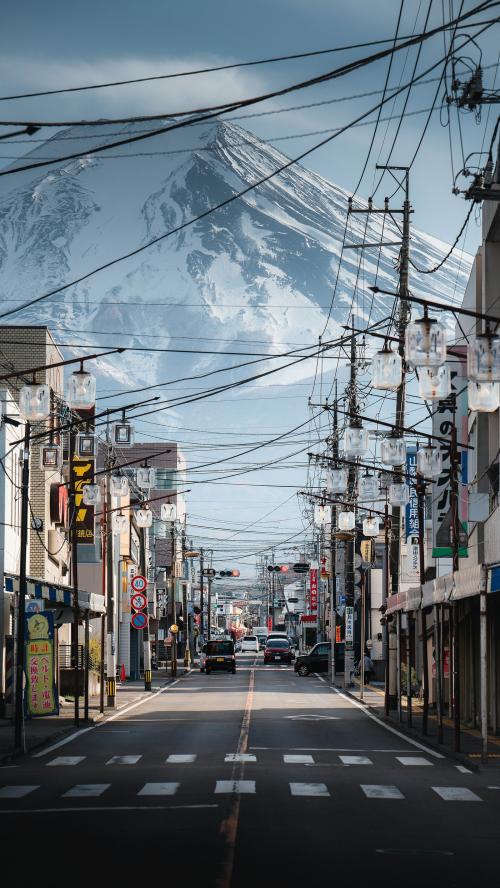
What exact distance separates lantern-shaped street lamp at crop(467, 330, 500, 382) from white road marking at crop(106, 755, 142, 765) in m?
10.9

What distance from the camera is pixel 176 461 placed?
608ft

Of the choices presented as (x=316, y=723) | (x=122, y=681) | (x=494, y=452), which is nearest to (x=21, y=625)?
(x=316, y=723)

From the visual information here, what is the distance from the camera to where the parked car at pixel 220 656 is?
85875 millimetres

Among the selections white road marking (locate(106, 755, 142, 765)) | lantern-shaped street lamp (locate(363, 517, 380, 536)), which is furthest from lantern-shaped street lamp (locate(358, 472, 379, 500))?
white road marking (locate(106, 755, 142, 765))

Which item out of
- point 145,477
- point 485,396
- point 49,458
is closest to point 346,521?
point 49,458

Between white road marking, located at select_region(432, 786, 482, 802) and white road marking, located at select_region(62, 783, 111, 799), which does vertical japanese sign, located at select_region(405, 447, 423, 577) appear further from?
white road marking, located at select_region(62, 783, 111, 799)

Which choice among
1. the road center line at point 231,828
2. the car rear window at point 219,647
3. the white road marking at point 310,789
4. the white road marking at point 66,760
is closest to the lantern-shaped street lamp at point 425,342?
the white road marking at point 310,789

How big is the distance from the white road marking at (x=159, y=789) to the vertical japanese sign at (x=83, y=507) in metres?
31.9

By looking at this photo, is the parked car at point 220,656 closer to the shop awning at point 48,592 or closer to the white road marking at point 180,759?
the shop awning at point 48,592

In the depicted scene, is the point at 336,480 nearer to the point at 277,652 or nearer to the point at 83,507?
the point at 83,507

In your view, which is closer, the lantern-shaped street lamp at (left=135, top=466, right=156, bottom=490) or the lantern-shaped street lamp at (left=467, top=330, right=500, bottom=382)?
the lantern-shaped street lamp at (left=467, top=330, right=500, bottom=382)

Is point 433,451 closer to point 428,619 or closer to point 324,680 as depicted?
point 428,619

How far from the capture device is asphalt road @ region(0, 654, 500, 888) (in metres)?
14.2

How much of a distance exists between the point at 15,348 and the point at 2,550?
14.9 meters
